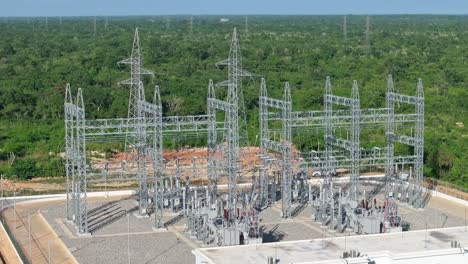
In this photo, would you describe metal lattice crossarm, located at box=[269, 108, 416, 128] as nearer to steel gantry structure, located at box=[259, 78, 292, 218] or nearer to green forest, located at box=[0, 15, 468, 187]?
steel gantry structure, located at box=[259, 78, 292, 218]

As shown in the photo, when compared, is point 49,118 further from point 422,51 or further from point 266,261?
point 422,51

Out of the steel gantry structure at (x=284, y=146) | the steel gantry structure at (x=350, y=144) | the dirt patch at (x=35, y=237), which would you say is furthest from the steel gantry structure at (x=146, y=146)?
the steel gantry structure at (x=350, y=144)

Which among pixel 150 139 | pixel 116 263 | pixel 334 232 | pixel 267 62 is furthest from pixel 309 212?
pixel 267 62

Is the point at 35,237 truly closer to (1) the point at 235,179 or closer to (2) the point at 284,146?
(1) the point at 235,179

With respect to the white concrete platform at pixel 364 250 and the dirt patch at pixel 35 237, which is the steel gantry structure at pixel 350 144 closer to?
the white concrete platform at pixel 364 250

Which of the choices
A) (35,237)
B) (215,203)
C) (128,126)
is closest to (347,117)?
(215,203)

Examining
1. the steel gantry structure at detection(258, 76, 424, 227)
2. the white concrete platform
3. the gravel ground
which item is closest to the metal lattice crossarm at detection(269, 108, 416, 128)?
the steel gantry structure at detection(258, 76, 424, 227)
